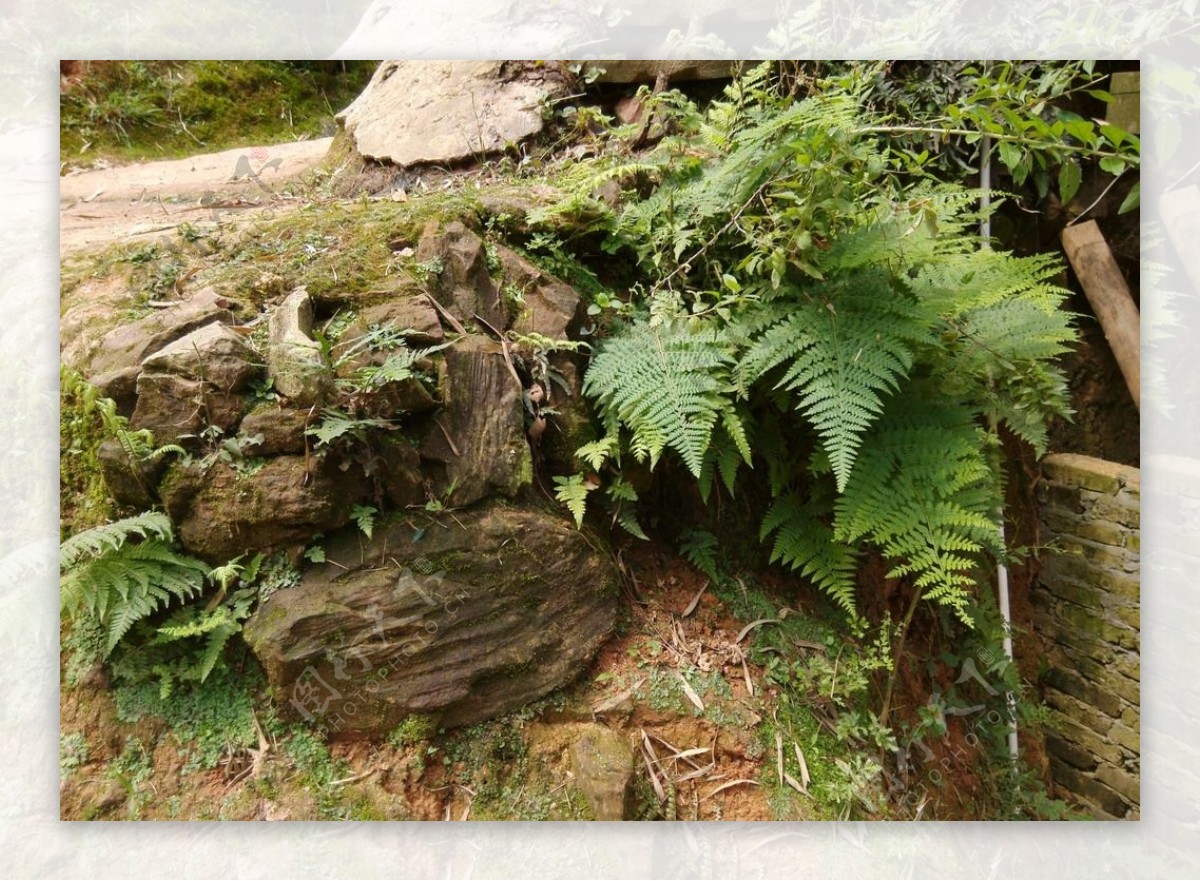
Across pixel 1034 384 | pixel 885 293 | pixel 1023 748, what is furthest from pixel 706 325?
pixel 1023 748

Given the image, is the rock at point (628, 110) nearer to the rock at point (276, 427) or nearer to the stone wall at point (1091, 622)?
the rock at point (276, 427)

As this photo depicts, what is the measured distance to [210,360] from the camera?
1855 mm

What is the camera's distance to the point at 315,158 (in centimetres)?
294

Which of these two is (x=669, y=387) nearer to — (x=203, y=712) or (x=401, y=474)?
(x=401, y=474)

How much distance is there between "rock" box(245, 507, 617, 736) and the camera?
1834 millimetres

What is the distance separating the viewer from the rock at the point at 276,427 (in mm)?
1836

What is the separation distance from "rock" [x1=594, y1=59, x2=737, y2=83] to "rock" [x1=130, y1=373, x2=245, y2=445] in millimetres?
2094

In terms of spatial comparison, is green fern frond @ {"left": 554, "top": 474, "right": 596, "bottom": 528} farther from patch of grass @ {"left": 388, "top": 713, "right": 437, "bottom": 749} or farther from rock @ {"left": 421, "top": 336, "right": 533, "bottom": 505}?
patch of grass @ {"left": 388, "top": 713, "right": 437, "bottom": 749}

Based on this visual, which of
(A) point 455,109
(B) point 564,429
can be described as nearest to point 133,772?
(B) point 564,429

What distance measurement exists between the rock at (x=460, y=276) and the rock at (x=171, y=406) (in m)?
0.73

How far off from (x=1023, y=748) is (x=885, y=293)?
6.36 feet

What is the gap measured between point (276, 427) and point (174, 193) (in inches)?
57.9

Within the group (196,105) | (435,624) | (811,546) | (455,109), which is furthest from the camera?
(455,109)

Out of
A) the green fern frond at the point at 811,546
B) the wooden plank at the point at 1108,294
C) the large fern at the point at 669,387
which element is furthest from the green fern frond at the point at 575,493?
the wooden plank at the point at 1108,294
